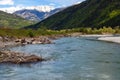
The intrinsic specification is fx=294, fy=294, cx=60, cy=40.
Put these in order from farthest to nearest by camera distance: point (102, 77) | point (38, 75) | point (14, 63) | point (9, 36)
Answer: point (9, 36) < point (14, 63) < point (38, 75) < point (102, 77)

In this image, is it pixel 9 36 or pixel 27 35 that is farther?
pixel 27 35

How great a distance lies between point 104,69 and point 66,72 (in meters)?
7.45

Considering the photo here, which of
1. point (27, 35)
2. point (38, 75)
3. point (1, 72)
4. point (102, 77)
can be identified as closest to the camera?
point (102, 77)

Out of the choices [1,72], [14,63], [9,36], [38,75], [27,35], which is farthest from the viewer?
[27,35]

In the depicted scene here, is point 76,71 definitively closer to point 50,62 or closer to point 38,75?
point 38,75

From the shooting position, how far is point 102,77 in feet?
153

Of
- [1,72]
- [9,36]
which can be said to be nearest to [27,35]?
[9,36]

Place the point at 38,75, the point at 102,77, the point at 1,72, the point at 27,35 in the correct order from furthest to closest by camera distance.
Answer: the point at 27,35 < the point at 1,72 < the point at 38,75 < the point at 102,77

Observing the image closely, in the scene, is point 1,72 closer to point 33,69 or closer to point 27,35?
point 33,69

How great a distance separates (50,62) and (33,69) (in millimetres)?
9445

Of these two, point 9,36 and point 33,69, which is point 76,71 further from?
point 9,36

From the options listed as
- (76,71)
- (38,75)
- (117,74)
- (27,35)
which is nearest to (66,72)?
(76,71)

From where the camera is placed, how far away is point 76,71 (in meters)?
52.8

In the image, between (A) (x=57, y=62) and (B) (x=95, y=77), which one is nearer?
(B) (x=95, y=77)
